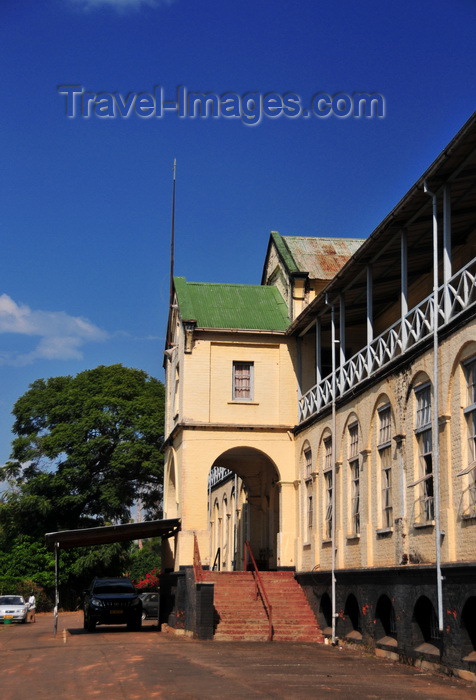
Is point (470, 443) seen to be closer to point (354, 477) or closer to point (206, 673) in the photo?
point (206, 673)

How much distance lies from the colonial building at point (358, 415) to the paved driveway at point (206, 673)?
1205 mm

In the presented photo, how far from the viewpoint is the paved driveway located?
45.6ft

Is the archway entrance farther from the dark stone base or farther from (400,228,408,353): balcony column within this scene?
(400,228,408,353): balcony column

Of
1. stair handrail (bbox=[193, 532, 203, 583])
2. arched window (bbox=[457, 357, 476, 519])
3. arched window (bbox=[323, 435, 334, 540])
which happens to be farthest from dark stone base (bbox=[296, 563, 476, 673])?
stair handrail (bbox=[193, 532, 203, 583])

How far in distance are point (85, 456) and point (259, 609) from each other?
25.2 m

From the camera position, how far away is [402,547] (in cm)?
1927

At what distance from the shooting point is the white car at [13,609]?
1547 inches

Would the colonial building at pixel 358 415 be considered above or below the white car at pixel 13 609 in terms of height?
above

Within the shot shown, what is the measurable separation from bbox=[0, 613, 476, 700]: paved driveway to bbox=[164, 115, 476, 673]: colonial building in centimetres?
120

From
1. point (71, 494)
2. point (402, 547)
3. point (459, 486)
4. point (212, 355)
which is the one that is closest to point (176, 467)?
point (212, 355)

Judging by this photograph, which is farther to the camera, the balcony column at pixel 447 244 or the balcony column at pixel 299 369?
the balcony column at pixel 299 369

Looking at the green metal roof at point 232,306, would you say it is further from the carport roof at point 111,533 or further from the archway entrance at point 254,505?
the carport roof at point 111,533

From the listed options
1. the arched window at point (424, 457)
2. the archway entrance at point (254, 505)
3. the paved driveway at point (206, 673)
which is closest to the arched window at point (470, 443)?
the arched window at point (424, 457)

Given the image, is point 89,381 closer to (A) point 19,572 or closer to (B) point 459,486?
(A) point 19,572
